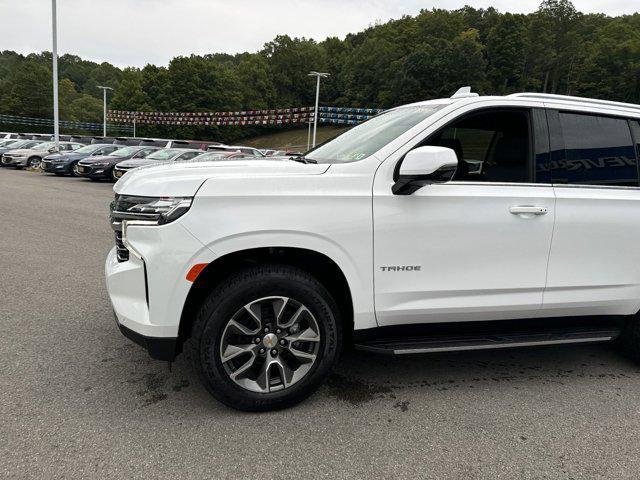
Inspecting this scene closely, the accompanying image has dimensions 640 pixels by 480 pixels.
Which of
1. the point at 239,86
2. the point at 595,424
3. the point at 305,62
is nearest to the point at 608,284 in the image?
the point at 595,424

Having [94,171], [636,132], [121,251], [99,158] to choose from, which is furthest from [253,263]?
→ [99,158]

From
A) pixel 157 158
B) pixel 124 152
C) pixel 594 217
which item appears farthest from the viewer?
pixel 124 152

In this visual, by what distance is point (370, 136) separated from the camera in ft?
10.9

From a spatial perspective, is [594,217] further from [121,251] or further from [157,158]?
[157,158]

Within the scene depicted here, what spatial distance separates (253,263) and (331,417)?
1033 millimetres

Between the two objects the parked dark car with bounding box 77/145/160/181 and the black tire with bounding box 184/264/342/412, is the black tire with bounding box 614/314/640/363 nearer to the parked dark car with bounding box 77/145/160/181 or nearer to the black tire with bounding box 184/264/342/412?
the black tire with bounding box 184/264/342/412

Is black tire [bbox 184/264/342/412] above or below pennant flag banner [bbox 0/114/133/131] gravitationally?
below

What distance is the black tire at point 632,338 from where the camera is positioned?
139 inches

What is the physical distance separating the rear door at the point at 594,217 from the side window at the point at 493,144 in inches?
8.0

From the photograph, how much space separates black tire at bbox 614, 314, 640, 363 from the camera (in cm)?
354

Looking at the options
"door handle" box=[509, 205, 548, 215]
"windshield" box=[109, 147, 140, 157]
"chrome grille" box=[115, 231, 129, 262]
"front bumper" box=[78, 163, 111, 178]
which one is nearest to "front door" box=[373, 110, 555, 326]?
"door handle" box=[509, 205, 548, 215]

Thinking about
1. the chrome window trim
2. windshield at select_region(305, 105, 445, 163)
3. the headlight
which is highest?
windshield at select_region(305, 105, 445, 163)

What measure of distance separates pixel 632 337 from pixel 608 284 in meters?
0.67

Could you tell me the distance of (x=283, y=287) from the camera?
2684 mm
